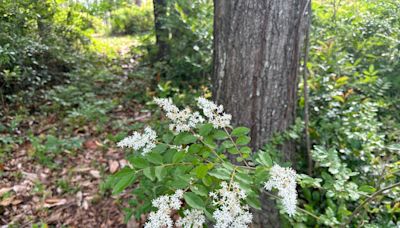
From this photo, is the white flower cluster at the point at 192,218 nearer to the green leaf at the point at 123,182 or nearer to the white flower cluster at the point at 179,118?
the green leaf at the point at 123,182

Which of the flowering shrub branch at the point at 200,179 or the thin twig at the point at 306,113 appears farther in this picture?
the thin twig at the point at 306,113

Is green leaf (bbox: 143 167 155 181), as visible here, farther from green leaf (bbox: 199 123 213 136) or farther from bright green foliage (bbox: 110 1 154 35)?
bright green foliage (bbox: 110 1 154 35)

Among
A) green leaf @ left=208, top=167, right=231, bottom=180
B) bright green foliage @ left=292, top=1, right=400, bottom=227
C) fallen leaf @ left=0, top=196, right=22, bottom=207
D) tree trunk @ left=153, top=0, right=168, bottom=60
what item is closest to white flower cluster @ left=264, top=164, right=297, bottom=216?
green leaf @ left=208, top=167, right=231, bottom=180

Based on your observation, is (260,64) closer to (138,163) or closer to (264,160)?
(264,160)

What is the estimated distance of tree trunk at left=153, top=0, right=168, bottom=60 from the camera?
400 cm

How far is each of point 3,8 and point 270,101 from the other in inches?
123

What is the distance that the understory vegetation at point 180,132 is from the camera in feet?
3.22

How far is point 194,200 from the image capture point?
88cm

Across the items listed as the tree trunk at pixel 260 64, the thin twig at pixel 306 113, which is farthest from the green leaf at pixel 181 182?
the thin twig at pixel 306 113

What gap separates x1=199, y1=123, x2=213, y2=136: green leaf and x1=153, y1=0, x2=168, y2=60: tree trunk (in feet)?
9.54

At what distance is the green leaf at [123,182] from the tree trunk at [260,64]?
1.03m

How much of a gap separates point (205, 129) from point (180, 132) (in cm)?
10

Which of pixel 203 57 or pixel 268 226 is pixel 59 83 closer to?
pixel 203 57

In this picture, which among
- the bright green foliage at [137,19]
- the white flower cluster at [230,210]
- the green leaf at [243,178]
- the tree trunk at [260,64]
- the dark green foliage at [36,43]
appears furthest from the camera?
the bright green foliage at [137,19]
